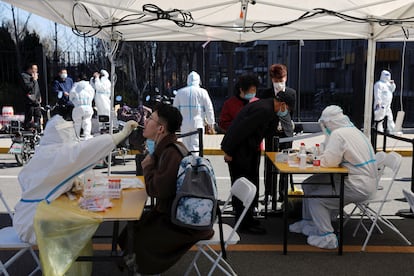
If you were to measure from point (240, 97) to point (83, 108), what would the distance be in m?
5.58

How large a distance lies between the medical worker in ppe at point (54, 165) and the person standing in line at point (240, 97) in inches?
90.4

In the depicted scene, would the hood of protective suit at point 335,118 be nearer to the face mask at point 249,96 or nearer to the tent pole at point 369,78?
the face mask at point 249,96

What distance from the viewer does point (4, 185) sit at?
7.05m

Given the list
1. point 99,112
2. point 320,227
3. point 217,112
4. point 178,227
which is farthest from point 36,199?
point 217,112

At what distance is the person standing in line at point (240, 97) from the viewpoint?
4977 millimetres

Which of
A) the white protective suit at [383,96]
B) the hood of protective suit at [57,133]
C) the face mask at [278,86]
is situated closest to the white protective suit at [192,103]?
the face mask at [278,86]

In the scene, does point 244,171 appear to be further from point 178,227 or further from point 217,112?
point 217,112

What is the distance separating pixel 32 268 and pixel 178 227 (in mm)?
1611

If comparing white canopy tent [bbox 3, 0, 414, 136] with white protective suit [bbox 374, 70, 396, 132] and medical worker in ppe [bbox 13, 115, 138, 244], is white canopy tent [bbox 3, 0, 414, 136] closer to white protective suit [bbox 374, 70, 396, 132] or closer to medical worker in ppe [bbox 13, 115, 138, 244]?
medical worker in ppe [bbox 13, 115, 138, 244]

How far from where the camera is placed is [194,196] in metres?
2.84

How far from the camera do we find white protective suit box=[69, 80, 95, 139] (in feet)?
31.8

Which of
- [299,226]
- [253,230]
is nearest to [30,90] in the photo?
[253,230]

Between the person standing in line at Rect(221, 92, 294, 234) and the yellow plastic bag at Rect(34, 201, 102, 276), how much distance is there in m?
1.95

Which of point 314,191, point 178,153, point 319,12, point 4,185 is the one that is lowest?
point 4,185
